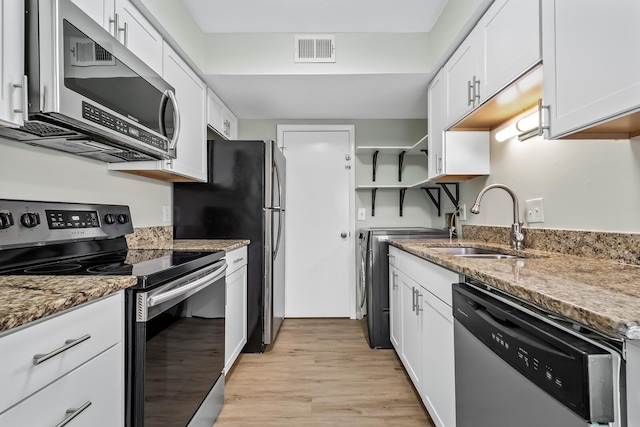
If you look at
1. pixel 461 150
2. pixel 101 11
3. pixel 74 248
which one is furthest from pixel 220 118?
pixel 461 150

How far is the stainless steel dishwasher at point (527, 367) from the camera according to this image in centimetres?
59

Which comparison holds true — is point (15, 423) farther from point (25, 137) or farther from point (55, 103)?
point (25, 137)

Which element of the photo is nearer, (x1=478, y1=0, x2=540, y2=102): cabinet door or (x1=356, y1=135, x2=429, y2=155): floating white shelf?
(x1=478, y1=0, x2=540, y2=102): cabinet door

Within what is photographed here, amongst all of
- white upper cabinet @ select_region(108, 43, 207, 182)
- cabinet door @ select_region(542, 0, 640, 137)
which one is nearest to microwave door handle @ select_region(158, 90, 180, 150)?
white upper cabinet @ select_region(108, 43, 207, 182)

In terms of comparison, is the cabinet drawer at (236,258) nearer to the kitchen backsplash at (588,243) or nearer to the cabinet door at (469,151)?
the cabinet door at (469,151)

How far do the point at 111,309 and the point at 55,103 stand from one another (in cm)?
63

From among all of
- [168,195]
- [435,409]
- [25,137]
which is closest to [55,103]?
[25,137]

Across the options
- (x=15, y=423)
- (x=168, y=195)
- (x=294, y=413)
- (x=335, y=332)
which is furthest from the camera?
(x=335, y=332)

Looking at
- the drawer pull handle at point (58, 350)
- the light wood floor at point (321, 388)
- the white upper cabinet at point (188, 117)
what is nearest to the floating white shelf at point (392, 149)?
the white upper cabinet at point (188, 117)

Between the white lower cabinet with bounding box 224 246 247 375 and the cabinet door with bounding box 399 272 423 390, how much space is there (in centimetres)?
107

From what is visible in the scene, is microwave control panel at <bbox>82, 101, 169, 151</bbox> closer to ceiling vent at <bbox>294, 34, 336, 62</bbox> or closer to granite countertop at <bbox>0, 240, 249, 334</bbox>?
granite countertop at <bbox>0, 240, 249, 334</bbox>

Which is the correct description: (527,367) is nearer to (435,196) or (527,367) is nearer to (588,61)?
(588,61)

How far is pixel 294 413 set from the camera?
1.81 metres

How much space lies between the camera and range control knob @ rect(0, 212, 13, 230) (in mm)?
1146
